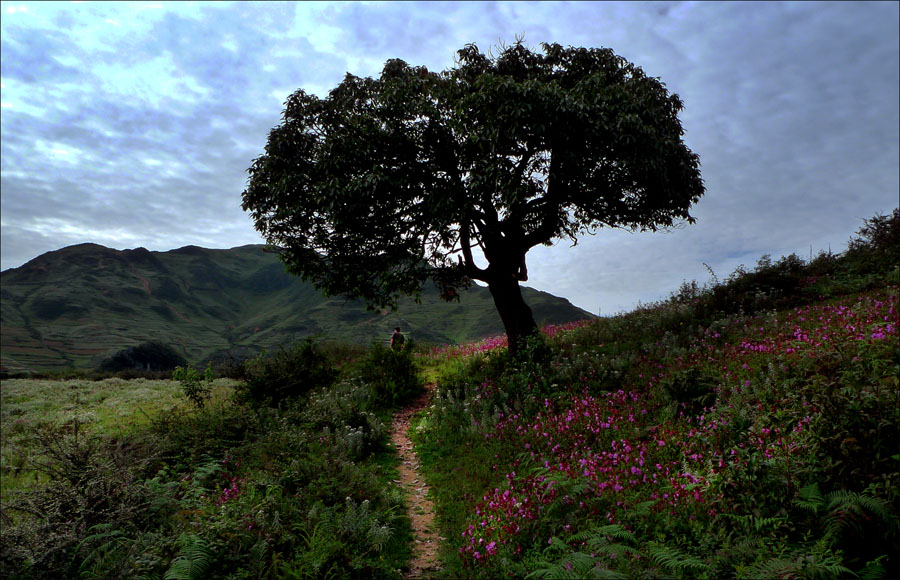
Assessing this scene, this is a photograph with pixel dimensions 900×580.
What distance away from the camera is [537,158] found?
1285 centimetres

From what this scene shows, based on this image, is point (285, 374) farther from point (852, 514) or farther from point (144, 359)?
point (144, 359)

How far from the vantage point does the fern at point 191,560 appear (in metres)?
4.88

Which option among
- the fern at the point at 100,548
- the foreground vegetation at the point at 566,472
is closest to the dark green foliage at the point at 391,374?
the foreground vegetation at the point at 566,472

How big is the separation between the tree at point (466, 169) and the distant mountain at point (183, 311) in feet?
9.74

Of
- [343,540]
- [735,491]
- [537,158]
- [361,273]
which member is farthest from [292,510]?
[537,158]

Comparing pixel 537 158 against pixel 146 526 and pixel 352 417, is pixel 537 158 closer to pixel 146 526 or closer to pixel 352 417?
pixel 352 417

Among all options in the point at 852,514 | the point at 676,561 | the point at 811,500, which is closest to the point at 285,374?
the point at 676,561

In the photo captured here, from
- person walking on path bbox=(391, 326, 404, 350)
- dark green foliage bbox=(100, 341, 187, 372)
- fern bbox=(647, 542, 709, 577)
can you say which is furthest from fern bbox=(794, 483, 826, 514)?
dark green foliage bbox=(100, 341, 187, 372)

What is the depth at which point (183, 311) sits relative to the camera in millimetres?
65375

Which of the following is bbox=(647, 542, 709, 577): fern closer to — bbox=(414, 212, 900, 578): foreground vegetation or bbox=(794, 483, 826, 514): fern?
bbox=(414, 212, 900, 578): foreground vegetation

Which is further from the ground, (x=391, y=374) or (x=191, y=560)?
(x=391, y=374)

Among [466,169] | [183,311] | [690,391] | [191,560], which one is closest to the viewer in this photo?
[191,560]

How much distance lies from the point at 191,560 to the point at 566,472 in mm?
4881

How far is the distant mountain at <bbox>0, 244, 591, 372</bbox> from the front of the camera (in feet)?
94.5
